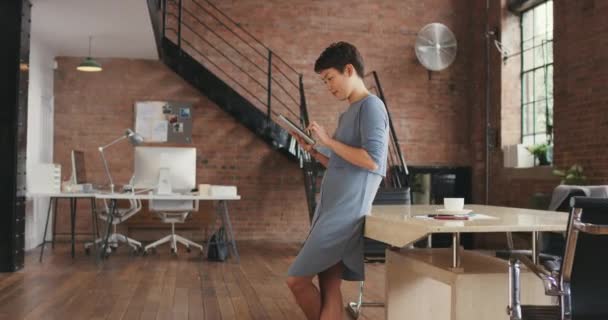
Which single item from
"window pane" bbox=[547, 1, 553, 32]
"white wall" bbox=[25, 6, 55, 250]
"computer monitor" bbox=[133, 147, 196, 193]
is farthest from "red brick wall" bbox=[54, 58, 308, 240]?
"window pane" bbox=[547, 1, 553, 32]

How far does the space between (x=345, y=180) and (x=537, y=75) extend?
6.23 meters

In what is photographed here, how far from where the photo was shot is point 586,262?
6.19 ft

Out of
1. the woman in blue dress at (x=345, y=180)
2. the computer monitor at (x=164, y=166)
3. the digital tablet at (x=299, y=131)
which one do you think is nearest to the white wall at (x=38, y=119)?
the computer monitor at (x=164, y=166)

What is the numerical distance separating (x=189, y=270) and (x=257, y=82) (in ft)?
10.8

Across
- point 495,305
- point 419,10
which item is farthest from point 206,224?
point 495,305

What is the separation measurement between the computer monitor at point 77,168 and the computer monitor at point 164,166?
2.32ft

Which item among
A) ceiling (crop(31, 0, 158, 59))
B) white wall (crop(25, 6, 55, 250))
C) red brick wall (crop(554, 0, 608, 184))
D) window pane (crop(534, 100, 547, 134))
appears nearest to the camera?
ceiling (crop(31, 0, 158, 59))

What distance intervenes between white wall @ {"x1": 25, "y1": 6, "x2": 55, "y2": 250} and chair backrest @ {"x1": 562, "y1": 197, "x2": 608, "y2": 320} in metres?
6.08

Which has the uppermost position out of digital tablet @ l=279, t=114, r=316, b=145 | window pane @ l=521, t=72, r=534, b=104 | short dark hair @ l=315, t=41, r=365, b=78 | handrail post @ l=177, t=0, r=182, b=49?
handrail post @ l=177, t=0, r=182, b=49

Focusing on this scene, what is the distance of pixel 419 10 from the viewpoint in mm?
8766

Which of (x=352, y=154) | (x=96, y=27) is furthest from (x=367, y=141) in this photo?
(x=96, y=27)

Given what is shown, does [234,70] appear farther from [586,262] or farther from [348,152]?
[586,262]

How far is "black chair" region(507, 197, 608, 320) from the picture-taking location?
1.83 metres

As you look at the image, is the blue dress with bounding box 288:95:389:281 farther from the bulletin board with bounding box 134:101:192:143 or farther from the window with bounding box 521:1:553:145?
the bulletin board with bounding box 134:101:192:143
